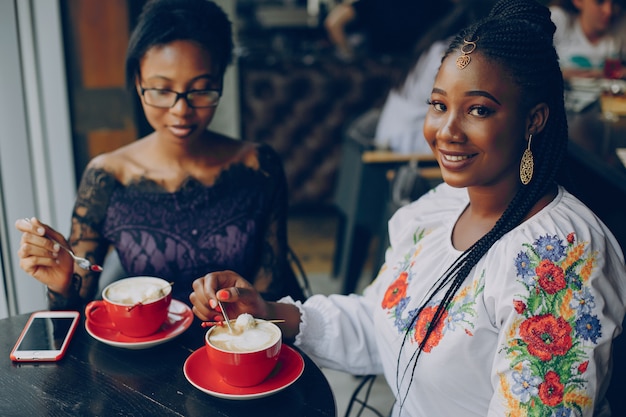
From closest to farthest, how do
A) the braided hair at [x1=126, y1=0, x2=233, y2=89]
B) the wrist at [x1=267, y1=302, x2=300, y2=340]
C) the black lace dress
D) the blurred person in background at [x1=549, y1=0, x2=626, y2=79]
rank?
the wrist at [x1=267, y1=302, x2=300, y2=340], the braided hair at [x1=126, y1=0, x2=233, y2=89], the black lace dress, the blurred person in background at [x1=549, y1=0, x2=626, y2=79]

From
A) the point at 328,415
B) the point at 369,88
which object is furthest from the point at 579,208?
the point at 369,88

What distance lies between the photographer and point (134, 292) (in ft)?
4.46

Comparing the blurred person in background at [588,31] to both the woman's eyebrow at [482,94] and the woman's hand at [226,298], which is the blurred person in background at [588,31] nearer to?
the woman's eyebrow at [482,94]

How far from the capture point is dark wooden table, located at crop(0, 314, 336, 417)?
1127 mm

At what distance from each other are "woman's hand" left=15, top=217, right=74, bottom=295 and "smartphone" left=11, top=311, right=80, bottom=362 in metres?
0.08

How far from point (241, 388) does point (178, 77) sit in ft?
2.70

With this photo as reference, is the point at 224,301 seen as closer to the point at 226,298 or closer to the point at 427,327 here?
the point at 226,298

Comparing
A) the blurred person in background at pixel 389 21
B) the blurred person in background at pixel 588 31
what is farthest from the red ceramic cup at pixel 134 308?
the blurred person in background at pixel 389 21

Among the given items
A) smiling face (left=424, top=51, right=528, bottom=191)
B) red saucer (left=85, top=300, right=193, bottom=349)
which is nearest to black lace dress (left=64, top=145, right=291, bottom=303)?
red saucer (left=85, top=300, right=193, bottom=349)

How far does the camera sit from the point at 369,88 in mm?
4402

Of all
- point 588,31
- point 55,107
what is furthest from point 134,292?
point 588,31

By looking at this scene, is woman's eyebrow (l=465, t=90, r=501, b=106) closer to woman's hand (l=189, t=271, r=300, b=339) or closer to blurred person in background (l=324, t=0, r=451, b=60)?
woman's hand (l=189, t=271, r=300, b=339)

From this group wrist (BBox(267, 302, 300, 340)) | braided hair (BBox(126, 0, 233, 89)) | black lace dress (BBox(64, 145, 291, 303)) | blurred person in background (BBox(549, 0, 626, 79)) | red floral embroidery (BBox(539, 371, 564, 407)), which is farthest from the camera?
blurred person in background (BBox(549, 0, 626, 79))

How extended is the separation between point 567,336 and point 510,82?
1.43 ft
